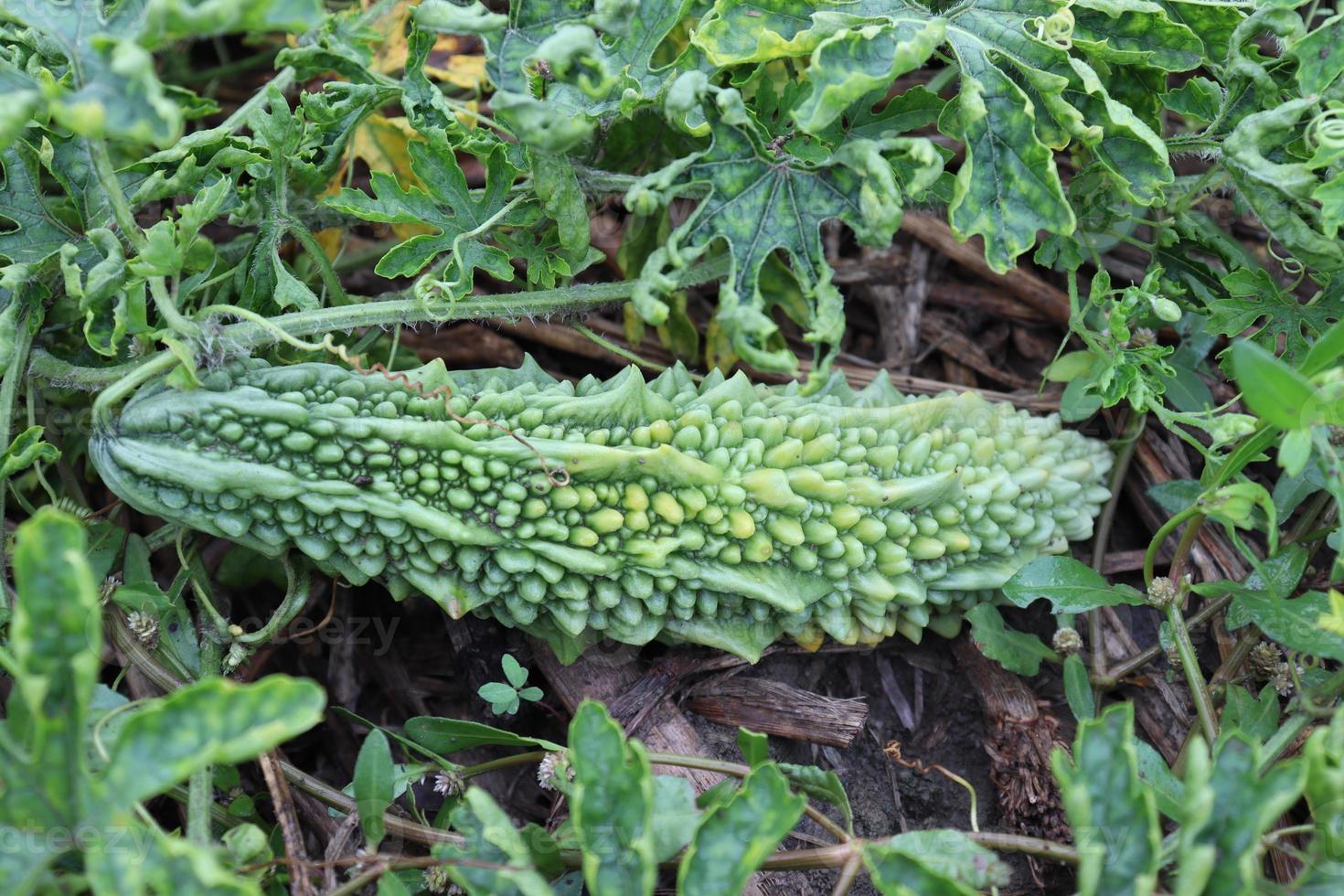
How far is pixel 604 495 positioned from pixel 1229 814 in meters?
1.44

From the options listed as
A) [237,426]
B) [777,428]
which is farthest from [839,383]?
[237,426]

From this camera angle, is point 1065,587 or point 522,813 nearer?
point 1065,587

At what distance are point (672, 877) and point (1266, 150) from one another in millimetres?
2226

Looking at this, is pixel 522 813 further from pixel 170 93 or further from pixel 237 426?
pixel 170 93

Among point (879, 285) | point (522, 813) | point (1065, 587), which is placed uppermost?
point (879, 285)

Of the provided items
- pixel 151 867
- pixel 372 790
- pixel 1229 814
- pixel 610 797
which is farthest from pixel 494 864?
pixel 1229 814

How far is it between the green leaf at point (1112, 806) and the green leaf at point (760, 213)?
1004 mm

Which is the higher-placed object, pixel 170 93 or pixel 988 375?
pixel 170 93

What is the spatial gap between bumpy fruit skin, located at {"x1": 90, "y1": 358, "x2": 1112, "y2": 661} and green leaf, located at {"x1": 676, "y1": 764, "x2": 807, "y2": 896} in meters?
0.64

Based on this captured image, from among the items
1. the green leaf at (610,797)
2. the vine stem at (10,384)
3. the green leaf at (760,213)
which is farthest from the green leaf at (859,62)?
the vine stem at (10,384)

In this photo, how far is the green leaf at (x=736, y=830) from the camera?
193cm

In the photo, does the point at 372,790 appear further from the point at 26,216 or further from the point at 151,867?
the point at 26,216

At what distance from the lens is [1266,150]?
2510mm

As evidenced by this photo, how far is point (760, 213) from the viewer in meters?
2.55
